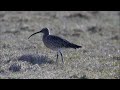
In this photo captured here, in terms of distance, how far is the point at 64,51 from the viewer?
71.7 ft

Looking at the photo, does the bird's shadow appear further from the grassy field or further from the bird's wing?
the bird's wing

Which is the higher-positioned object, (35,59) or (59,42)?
(59,42)

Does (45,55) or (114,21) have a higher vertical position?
(114,21)

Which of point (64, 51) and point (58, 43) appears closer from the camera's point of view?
point (58, 43)

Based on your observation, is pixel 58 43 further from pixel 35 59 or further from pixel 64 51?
pixel 64 51

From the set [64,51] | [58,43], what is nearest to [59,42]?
[58,43]

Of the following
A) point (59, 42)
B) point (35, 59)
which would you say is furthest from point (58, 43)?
point (35, 59)

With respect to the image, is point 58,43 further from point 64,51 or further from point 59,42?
point 64,51

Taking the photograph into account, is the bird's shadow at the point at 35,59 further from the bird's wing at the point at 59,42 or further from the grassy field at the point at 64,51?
the bird's wing at the point at 59,42

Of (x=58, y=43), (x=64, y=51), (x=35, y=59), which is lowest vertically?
(x=35, y=59)
